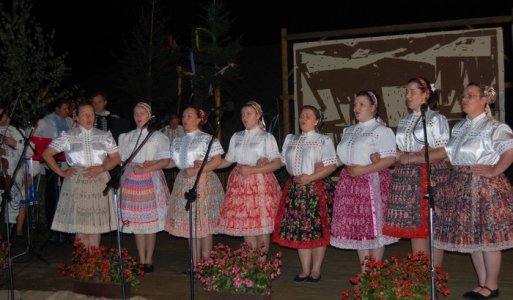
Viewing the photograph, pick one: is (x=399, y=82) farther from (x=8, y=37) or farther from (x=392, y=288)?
(x=8, y=37)

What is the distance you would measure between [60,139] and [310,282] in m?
2.56

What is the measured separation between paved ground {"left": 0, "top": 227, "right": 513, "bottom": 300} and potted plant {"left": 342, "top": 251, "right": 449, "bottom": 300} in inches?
43.1

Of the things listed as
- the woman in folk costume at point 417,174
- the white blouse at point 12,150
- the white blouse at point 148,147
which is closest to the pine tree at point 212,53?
the white blouse at point 12,150

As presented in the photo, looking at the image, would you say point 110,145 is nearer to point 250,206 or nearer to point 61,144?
point 61,144

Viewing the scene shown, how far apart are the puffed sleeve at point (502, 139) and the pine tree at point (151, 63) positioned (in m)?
16.0

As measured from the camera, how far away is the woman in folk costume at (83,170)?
6145 mm

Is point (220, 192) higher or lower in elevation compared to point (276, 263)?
higher

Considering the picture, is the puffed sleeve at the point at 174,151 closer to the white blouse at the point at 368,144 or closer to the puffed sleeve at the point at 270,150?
the puffed sleeve at the point at 270,150

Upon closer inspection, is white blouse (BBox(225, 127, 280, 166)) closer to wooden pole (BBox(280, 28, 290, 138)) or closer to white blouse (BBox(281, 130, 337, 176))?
white blouse (BBox(281, 130, 337, 176))

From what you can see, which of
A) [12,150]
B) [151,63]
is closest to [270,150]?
[12,150]

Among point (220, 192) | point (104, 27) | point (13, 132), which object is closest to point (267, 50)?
point (104, 27)

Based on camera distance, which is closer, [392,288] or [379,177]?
[392,288]

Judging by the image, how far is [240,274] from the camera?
465 cm

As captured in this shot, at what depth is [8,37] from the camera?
399 inches
